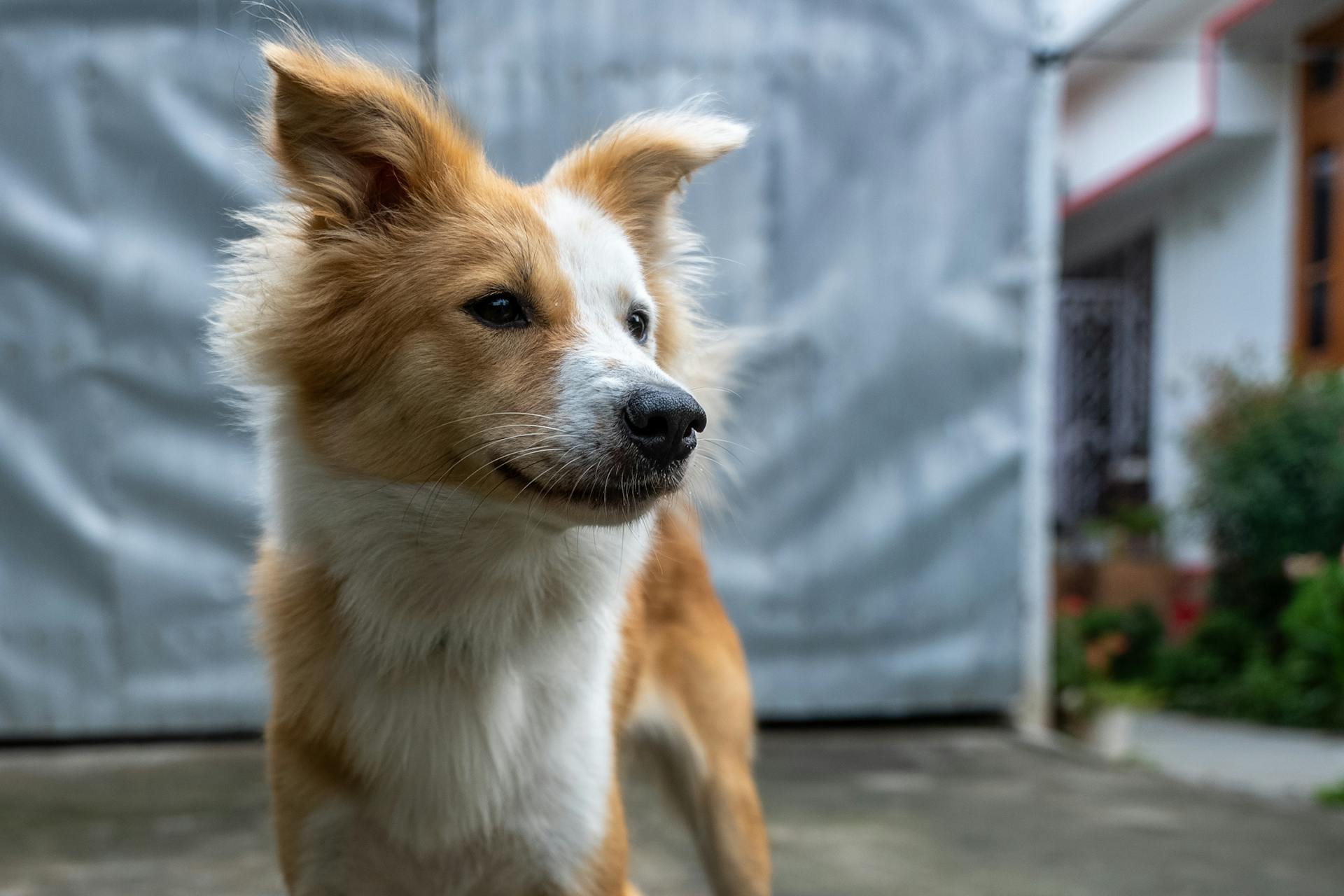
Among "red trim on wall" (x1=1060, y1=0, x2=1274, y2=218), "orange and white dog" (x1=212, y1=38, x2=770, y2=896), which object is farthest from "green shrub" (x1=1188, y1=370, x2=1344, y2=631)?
"orange and white dog" (x1=212, y1=38, x2=770, y2=896)

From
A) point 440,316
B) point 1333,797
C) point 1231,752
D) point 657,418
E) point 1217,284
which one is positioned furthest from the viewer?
point 1217,284

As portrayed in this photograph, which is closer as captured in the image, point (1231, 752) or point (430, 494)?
point (430, 494)

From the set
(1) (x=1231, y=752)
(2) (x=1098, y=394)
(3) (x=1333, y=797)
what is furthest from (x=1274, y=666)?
(2) (x=1098, y=394)

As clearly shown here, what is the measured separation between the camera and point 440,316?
6.49 feet

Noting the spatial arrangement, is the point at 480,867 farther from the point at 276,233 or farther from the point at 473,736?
the point at 276,233

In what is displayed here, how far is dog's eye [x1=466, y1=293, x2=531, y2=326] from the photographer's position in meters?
1.98

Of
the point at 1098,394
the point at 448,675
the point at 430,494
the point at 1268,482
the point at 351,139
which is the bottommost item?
the point at 448,675

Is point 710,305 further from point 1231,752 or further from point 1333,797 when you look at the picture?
point 1231,752

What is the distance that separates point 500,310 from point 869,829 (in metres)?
2.69

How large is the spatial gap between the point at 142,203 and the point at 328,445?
11.9 ft

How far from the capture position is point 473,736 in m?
2.11

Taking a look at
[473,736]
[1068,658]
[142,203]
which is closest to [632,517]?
[473,736]

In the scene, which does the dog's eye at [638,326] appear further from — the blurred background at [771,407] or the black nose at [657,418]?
the blurred background at [771,407]

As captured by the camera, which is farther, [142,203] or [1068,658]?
[1068,658]
